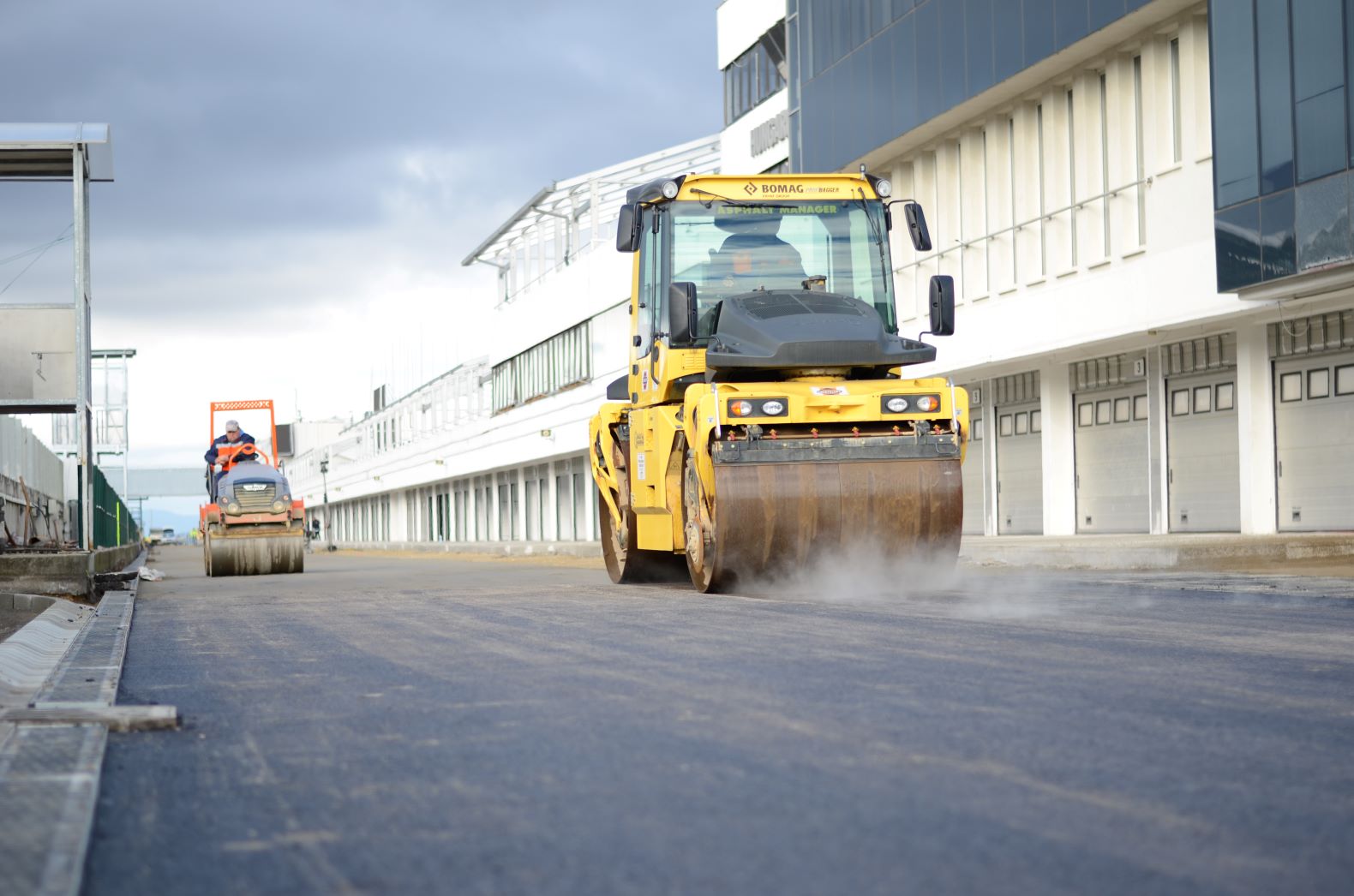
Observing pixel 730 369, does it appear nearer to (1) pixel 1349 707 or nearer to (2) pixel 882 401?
(2) pixel 882 401

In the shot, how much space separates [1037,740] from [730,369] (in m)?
9.32

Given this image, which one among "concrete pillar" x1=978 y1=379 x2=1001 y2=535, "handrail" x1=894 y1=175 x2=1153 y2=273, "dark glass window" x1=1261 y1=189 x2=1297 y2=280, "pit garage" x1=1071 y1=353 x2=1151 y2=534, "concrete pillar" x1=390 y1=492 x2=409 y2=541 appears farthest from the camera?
"concrete pillar" x1=390 y1=492 x2=409 y2=541

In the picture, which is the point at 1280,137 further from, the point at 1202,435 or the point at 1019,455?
the point at 1019,455

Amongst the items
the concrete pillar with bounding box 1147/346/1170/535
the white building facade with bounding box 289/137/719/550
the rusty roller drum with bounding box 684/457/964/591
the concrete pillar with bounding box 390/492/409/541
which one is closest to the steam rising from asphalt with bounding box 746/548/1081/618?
the rusty roller drum with bounding box 684/457/964/591

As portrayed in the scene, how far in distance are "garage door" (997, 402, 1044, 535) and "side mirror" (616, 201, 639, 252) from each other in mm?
17008

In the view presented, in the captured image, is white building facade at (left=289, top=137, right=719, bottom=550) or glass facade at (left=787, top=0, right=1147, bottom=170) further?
white building facade at (left=289, top=137, right=719, bottom=550)

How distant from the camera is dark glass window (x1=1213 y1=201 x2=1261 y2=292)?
2256 centimetres

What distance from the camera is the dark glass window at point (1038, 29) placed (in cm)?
2730

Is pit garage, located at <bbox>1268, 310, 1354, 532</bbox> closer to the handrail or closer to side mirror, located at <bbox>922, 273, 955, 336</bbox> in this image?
the handrail

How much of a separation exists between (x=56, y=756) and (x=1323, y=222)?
19443 mm

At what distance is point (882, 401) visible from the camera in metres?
14.1

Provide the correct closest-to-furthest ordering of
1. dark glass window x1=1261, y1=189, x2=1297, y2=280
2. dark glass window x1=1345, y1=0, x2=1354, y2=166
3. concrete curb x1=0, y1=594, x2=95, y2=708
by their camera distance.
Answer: concrete curb x1=0, y1=594, x2=95, y2=708, dark glass window x1=1345, y1=0, x2=1354, y2=166, dark glass window x1=1261, y1=189, x2=1297, y2=280

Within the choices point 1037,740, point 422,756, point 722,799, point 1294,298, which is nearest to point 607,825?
point 722,799

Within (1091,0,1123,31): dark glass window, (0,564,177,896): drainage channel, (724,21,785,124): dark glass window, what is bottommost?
(0,564,177,896): drainage channel
